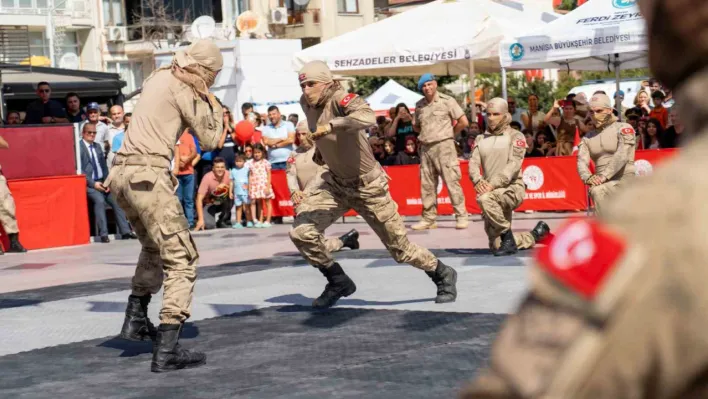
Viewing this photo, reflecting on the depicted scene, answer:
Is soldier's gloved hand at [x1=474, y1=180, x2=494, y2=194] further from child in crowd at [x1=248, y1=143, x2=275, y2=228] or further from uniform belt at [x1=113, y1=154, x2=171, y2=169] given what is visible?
child in crowd at [x1=248, y1=143, x2=275, y2=228]

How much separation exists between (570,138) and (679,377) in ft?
54.1

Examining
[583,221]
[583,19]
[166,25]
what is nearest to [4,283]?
[583,19]

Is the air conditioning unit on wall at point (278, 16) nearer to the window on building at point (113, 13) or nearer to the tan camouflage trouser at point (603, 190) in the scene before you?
the window on building at point (113, 13)

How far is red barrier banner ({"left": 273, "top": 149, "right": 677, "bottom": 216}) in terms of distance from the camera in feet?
54.4

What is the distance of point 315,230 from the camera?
8664mm

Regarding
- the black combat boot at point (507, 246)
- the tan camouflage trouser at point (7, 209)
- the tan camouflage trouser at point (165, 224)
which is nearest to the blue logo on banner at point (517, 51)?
the black combat boot at point (507, 246)

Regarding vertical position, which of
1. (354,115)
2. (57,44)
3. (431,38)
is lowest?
(354,115)

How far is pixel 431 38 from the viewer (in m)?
18.8

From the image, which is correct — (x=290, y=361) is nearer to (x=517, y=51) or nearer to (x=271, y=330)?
(x=271, y=330)

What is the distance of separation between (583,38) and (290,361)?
10355 millimetres

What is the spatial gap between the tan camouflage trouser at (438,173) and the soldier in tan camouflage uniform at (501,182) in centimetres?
291

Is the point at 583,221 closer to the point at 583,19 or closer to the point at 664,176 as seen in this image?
the point at 664,176

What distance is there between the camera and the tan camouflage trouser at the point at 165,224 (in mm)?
6801

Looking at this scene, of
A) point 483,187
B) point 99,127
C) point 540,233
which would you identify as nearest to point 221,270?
point 483,187
